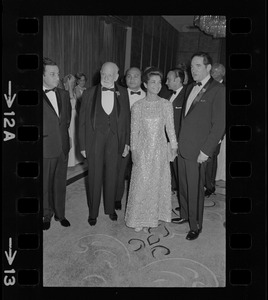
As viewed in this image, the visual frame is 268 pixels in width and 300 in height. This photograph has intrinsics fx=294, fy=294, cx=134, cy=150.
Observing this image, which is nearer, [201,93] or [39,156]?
[39,156]

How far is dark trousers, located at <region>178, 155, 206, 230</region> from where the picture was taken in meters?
2.53

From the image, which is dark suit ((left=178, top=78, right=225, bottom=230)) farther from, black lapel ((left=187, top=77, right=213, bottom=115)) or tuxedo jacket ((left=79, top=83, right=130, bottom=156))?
tuxedo jacket ((left=79, top=83, right=130, bottom=156))

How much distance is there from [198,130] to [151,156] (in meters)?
0.54

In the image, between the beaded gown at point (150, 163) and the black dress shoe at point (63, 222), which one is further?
the black dress shoe at point (63, 222)

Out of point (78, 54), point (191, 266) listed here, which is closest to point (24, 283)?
point (191, 266)

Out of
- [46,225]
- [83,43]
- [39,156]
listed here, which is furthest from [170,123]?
[83,43]

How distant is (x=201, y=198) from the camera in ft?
8.30

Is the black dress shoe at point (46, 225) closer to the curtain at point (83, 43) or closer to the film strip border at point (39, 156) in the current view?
the film strip border at point (39, 156)

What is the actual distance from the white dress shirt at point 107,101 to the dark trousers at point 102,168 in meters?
0.21

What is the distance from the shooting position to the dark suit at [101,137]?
9.10 feet

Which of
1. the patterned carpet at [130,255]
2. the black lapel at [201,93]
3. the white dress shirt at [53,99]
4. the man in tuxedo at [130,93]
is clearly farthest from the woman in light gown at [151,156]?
the white dress shirt at [53,99]

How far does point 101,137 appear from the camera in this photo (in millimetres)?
2850

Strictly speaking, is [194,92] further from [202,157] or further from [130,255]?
[130,255]
